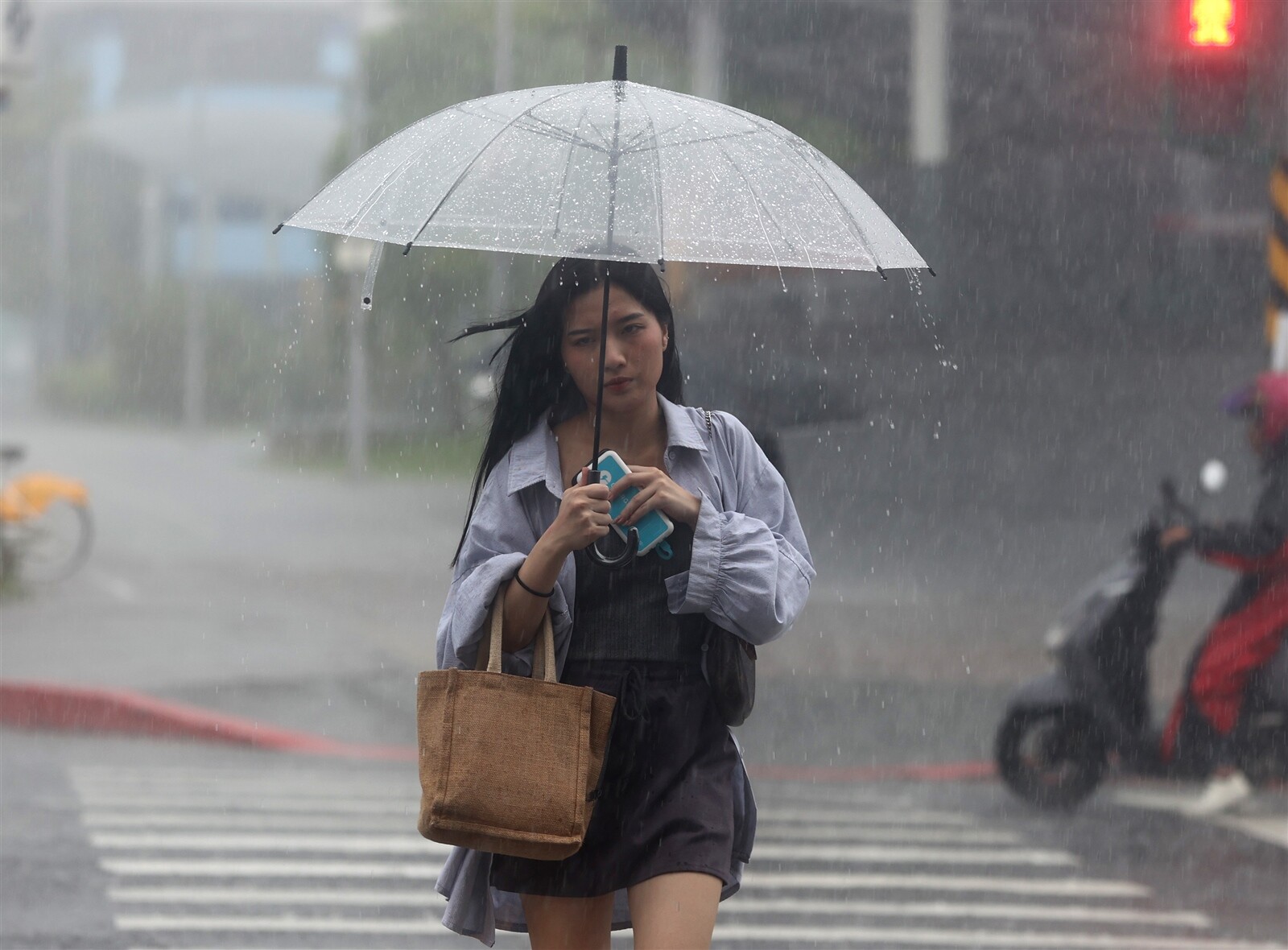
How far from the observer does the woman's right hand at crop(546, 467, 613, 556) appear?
2961 mm

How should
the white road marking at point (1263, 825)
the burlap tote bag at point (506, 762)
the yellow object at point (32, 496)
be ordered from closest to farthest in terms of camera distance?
the burlap tote bag at point (506, 762), the white road marking at point (1263, 825), the yellow object at point (32, 496)

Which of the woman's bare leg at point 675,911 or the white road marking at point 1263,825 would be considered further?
the white road marking at point 1263,825

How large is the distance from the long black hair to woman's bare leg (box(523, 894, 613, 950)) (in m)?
0.59

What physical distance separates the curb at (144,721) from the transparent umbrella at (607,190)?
5.89 meters

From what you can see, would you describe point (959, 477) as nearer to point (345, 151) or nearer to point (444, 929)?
point (444, 929)

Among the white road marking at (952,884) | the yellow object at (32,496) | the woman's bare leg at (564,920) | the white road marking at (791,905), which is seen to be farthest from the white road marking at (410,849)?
the yellow object at (32,496)

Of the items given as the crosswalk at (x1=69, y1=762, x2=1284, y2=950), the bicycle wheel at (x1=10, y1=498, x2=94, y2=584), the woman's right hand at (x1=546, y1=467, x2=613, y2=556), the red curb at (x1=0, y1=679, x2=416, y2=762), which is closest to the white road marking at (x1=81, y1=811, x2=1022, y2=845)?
the crosswalk at (x1=69, y1=762, x2=1284, y2=950)

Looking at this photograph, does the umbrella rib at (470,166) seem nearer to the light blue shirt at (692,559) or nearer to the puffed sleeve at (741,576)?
the light blue shirt at (692,559)

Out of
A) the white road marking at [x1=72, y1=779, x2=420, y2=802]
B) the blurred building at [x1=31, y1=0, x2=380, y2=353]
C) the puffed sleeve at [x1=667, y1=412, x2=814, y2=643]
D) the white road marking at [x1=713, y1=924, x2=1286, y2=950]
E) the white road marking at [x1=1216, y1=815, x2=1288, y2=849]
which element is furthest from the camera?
the blurred building at [x1=31, y1=0, x2=380, y2=353]

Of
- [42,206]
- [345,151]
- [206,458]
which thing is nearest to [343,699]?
[345,151]

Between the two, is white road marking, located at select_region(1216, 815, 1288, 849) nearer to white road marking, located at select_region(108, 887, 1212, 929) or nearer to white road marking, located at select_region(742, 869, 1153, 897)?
white road marking, located at select_region(742, 869, 1153, 897)

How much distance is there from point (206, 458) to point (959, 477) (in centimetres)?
2311

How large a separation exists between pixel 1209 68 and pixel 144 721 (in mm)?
5864

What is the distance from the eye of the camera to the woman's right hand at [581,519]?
2.96m
